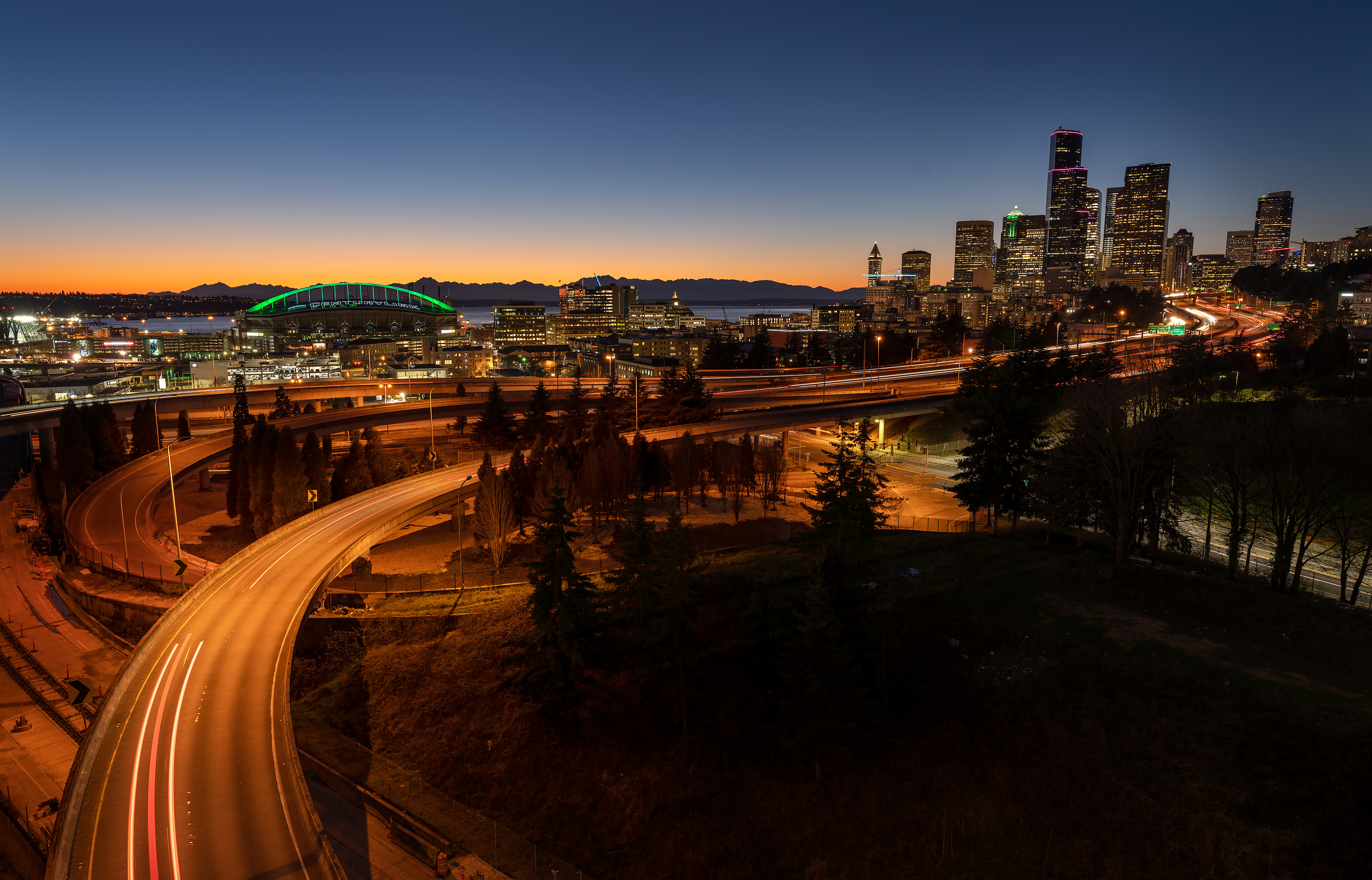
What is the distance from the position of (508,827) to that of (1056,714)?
15.5 meters

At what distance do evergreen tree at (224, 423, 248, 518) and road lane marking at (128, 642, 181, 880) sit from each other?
90.4 feet

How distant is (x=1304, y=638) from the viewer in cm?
2103

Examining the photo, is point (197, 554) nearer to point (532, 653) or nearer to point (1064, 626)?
point (532, 653)

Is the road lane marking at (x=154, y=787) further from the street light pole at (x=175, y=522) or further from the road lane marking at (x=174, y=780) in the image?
the street light pole at (x=175, y=522)

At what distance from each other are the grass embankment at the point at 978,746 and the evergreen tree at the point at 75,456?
41.5 m

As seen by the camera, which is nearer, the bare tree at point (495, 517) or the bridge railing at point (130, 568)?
the bridge railing at point (130, 568)

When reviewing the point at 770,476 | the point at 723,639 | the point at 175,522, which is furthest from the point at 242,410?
the point at 723,639

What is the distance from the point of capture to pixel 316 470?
44.8 meters

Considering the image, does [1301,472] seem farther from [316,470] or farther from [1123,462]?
[316,470]

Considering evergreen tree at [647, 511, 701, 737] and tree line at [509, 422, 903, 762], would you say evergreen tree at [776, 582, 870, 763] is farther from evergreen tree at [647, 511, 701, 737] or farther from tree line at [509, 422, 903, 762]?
evergreen tree at [647, 511, 701, 737]

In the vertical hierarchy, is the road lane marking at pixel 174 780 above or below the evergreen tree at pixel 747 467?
below

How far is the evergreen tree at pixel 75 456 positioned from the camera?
5284 centimetres

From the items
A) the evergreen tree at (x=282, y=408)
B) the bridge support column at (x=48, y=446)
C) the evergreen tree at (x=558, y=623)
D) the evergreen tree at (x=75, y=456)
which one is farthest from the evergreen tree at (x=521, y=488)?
the bridge support column at (x=48, y=446)

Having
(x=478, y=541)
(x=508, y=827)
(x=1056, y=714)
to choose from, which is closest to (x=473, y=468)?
(x=478, y=541)
